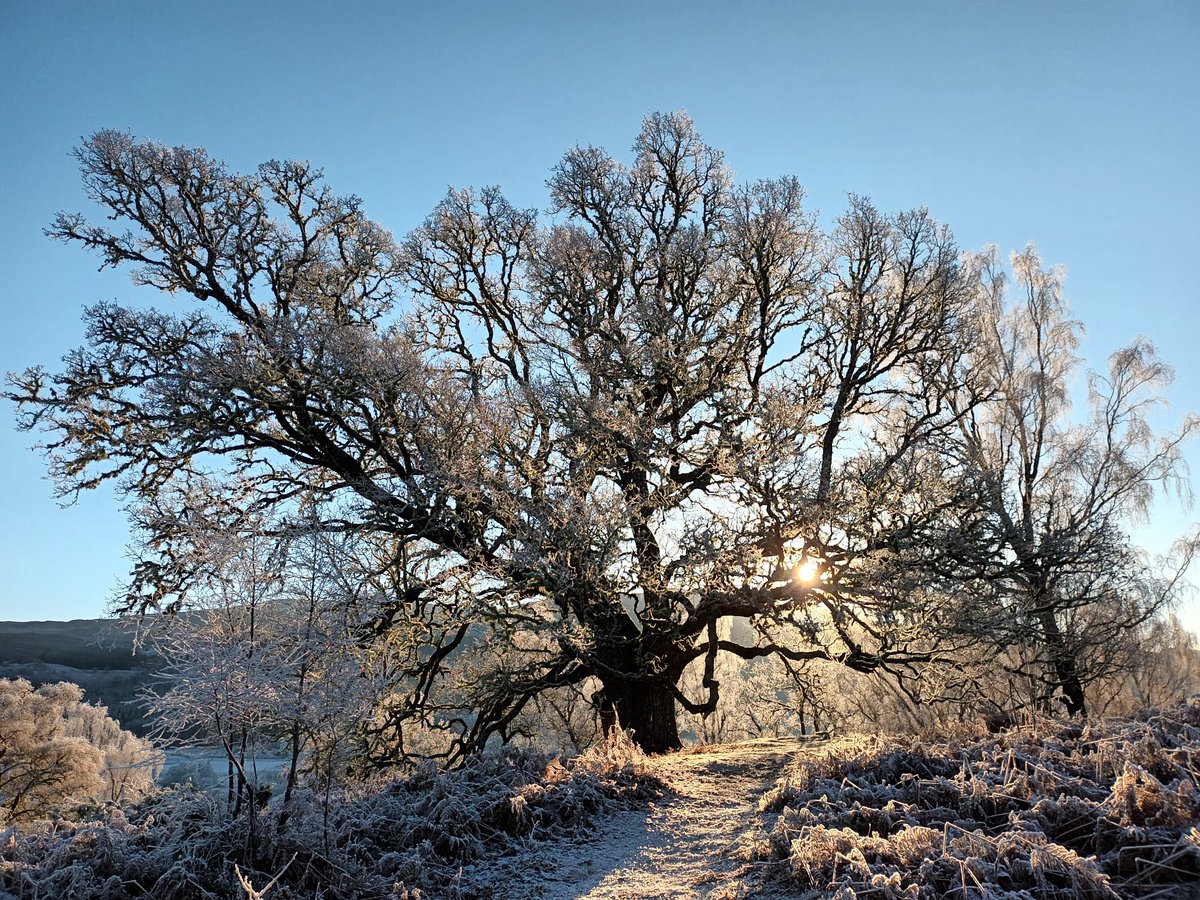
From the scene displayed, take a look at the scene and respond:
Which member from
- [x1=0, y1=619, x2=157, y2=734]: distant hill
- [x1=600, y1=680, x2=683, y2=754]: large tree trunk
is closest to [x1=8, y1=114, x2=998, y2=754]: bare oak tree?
[x1=600, y1=680, x2=683, y2=754]: large tree trunk

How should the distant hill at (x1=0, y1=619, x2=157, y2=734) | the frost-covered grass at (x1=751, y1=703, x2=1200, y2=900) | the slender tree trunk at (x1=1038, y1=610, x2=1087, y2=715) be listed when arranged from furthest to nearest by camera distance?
the distant hill at (x1=0, y1=619, x2=157, y2=734)
the slender tree trunk at (x1=1038, y1=610, x2=1087, y2=715)
the frost-covered grass at (x1=751, y1=703, x2=1200, y2=900)

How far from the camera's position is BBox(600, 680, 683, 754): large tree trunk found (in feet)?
41.2

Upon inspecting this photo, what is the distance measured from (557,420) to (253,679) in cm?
667

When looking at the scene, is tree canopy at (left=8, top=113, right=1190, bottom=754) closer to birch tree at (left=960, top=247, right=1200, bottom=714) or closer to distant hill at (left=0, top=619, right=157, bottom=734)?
birch tree at (left=960, top=247, right=1200, bottom=714)

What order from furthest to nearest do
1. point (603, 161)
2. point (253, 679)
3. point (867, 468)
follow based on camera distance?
1. point (603, 161)
2. point (867, 468)
3. point (253, 679)

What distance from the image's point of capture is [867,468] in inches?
439

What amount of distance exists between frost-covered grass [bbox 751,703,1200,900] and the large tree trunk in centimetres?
611

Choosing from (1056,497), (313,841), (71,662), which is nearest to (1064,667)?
(1056,497)

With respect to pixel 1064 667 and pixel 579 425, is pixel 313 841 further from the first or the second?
pixel 1064 667

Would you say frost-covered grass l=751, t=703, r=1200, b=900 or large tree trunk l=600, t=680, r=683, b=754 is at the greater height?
frost-covered grass l=751, t=703, r=1200, b=900

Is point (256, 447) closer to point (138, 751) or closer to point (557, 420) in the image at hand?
point (557, 420)

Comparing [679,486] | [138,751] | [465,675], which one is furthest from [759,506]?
[138,751]

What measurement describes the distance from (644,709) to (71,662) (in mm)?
72716

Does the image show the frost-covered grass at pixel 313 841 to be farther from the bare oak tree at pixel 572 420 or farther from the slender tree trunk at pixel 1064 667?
the slender tree trunk at pixel 1064 667
